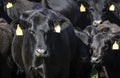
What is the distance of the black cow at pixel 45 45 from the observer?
6.79 metres

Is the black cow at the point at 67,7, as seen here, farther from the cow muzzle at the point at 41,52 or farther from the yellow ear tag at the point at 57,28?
the cow muzzle at the point at 41,52

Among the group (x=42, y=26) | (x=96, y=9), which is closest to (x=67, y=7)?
(x=96, y=9)

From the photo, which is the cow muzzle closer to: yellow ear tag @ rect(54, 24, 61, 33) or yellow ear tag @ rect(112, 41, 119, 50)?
yellow ear tag @ rect(54, 24, 61, 33)

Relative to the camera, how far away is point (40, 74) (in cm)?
723

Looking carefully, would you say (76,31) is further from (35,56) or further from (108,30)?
(35,56)

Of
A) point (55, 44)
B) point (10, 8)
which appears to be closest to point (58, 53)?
point (55, 44)

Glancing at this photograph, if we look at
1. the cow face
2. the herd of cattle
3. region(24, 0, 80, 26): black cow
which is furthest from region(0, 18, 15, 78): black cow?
the cow face

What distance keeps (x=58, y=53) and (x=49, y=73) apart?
0.40 m

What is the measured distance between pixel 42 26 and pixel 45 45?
0.39 meters

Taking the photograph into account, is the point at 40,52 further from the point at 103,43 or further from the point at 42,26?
the point at 103,43

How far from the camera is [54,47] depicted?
7.20 m

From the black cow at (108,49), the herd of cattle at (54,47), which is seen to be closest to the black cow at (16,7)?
the herd of cattle at (54,47)

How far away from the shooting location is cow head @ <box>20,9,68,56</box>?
21.8 ft

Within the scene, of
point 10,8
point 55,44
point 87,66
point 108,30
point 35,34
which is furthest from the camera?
point 10,8
